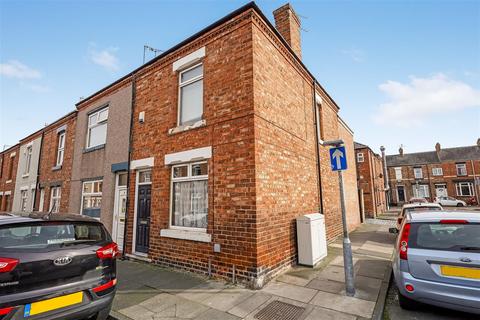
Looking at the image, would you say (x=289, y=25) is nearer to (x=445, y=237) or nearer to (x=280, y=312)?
(x=445, y=237)

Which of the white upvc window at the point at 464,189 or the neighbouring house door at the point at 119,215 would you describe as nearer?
the neighbouring house door at the point at 119,215

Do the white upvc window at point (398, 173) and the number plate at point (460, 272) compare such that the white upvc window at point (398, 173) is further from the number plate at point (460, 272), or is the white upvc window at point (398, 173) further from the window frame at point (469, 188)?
the number plate at point (460, 272)

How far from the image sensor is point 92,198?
30.7ft

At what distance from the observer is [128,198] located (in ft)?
25.4

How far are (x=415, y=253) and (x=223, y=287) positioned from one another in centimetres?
343

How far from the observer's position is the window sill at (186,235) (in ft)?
18.5

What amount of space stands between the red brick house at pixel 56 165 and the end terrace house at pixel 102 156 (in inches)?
26.8

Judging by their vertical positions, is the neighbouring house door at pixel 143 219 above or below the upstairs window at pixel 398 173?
below

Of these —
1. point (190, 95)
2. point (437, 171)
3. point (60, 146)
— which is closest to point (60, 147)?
point (60, 146)

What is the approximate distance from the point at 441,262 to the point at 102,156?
10.0 m

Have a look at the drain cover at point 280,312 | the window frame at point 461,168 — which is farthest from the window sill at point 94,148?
the window frame at point 461,168

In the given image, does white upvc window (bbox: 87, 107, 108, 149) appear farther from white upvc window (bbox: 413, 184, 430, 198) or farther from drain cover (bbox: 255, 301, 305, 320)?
white upvc window (bbox: 413, 184, 430, 198)

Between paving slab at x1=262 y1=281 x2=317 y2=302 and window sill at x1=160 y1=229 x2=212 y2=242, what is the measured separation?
166 cm

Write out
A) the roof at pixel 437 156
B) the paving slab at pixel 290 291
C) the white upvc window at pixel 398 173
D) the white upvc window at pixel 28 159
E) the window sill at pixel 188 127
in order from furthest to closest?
the white upvc window at pixel 398 173, the roof at pixel 437 156, the white upvc window at pixel 28 159, the window sill at pixel 188 127, the paving slab at pixel 290 291
